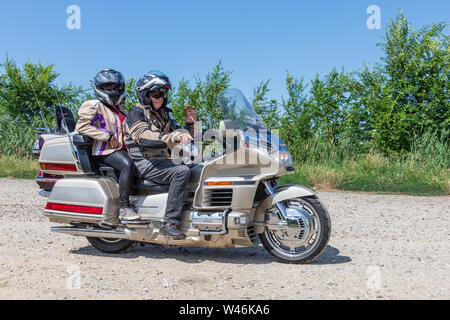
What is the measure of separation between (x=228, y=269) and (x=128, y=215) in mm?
1353

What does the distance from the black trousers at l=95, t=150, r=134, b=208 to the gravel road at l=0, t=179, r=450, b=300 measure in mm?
719

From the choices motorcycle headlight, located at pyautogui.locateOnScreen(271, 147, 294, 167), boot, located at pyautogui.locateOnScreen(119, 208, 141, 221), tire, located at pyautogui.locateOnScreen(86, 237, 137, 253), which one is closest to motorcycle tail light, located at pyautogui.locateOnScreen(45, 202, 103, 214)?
boot, located at pyautogui.locateOnScreen(119, 208, 141, 221)

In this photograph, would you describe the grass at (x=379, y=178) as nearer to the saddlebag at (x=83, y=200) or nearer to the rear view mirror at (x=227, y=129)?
the saddlebag at (x=83, y=200)

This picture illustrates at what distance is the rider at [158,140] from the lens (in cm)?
569

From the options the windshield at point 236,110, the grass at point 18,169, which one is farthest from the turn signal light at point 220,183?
the grass at point 18,169

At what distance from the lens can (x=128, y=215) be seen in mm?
5953

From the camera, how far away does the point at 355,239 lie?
7309 millimetres

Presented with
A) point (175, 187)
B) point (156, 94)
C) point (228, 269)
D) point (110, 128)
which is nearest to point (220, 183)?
point (175, 187)

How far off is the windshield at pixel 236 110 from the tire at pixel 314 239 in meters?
0.99

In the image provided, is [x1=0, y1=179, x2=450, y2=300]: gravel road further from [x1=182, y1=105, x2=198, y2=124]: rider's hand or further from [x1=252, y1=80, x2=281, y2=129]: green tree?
[x1=252, y1=80, x2=281, y2=129]: green tree

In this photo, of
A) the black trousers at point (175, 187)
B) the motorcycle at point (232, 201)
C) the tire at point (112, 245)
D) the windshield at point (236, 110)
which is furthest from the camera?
the tire at point (112, 245)

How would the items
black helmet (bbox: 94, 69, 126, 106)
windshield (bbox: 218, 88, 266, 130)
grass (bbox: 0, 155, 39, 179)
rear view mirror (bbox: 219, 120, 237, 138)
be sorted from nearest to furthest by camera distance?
rear view mirror (bbox: 219, 120, 237, 138) → windshield (bbox: 218, 88, 266, 130) → black helmet (bbox: 94, 69, 126, 106) → grass (bbox: 0, 155, 39, 179)

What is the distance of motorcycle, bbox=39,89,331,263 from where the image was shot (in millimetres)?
5555
